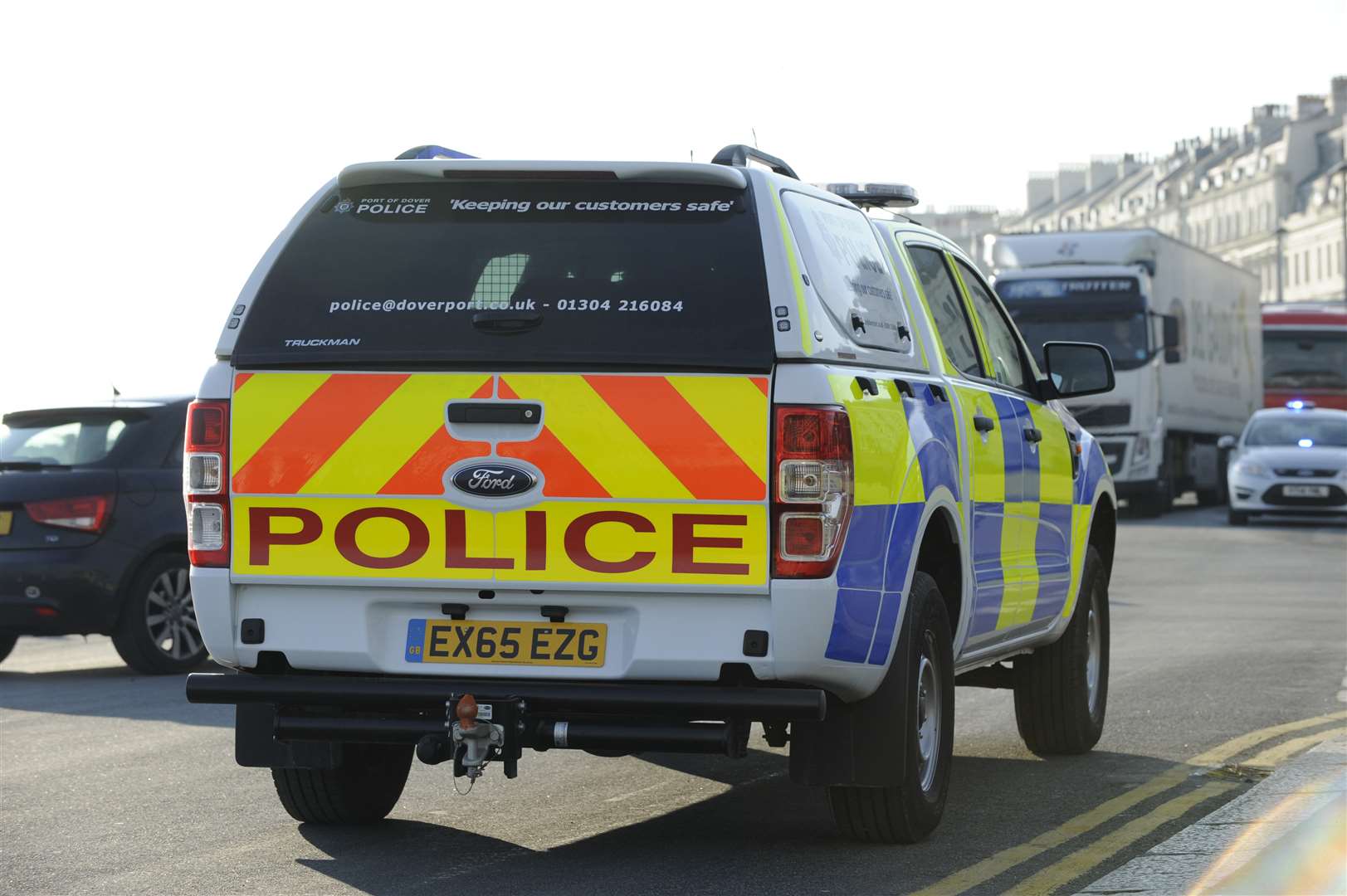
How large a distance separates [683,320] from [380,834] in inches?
87.2

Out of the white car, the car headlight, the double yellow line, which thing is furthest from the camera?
the car headlight

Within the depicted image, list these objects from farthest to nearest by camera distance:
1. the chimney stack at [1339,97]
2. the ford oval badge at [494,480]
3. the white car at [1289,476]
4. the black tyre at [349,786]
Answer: the chimney stack at [1339,97] → the white car at [1289,476] → the black tyre at [349,786] → the ford oval badge at [494,480]

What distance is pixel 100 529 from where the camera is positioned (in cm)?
1294

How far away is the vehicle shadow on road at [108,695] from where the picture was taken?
11.0 meters

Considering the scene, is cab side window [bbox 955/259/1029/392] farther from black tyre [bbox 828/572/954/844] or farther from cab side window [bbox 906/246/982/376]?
black tyre [bbox 828/572/954/844]

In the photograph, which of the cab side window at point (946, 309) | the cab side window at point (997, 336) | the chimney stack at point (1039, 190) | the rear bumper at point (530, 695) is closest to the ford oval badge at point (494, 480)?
the rear bumper at point (530, 695)

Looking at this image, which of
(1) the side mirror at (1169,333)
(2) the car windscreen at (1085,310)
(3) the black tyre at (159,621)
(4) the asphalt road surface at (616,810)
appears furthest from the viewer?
(1) the side mirror at (1169,333)

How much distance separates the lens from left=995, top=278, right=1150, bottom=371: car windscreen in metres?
32.4

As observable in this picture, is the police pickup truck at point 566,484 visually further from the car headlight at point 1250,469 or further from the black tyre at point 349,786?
the car headlight at point 1250,469

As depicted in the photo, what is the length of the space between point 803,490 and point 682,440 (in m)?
0.37

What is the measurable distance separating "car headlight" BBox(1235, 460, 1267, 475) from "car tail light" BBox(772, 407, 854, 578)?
2622 centimetres

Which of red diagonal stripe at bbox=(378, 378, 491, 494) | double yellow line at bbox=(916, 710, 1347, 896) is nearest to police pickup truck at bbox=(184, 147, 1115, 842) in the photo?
red diagonal stripe at bbox=(378, 378, 491, 494)

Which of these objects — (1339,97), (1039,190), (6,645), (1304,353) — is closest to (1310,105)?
(1339,97)

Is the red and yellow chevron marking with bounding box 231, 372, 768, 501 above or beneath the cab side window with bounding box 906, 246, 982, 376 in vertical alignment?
beneath
